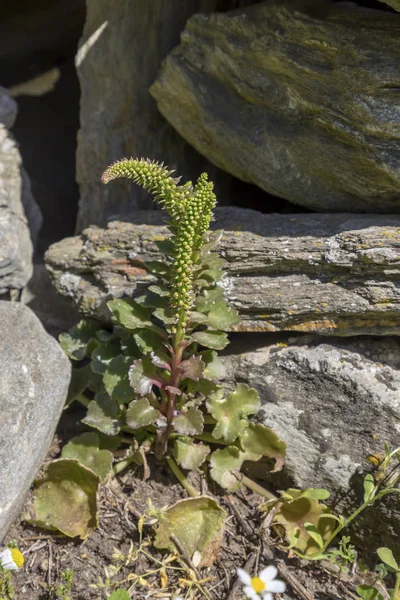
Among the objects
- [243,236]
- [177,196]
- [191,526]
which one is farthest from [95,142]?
[191,526]

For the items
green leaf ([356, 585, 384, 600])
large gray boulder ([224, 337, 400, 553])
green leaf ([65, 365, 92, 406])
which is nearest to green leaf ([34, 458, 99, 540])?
green leaf ([65, 365, 92, 406])

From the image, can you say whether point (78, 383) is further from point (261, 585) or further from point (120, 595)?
point (261, 585)

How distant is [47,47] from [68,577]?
13.9ft

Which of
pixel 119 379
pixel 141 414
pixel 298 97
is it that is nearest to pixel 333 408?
pixel 141 414

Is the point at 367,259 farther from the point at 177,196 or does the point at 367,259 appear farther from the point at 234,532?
the point at 234,532

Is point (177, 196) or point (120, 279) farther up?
point (177, 196)

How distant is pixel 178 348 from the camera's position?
2672mm

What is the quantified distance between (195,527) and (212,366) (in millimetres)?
715

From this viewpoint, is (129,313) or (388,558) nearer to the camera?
(388,558)

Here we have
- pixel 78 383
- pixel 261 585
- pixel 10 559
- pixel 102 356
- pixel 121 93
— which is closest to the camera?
pixel 261 585

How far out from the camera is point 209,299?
110 inches

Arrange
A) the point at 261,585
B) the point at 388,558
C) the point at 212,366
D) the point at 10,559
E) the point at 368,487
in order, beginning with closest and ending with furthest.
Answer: the point at 261,585 < the point at 10,559 < the point at 388,558 < the point at 368,487 < the point at 212,366

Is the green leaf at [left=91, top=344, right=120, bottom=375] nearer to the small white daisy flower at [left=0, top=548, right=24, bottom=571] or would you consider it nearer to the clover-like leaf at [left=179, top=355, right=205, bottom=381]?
the clover-like leaf at [left=179, top=355, right=205, bottom=381]

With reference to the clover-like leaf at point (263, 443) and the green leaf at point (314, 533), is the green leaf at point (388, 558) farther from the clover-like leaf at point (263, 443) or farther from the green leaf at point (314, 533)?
the clover-like leaf at point (263, 443)
